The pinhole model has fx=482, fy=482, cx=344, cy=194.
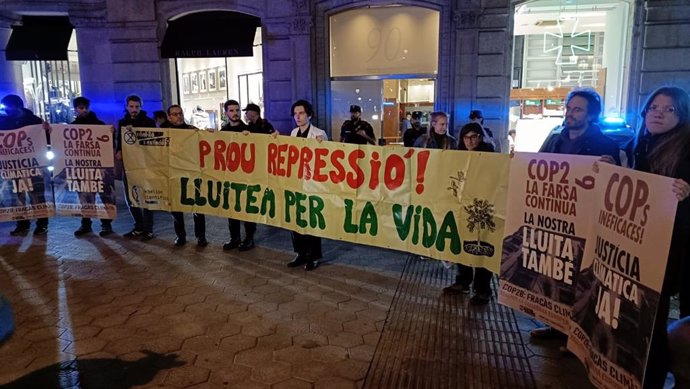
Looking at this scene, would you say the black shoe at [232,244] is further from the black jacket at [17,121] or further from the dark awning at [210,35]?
the dark awning at [210,35]

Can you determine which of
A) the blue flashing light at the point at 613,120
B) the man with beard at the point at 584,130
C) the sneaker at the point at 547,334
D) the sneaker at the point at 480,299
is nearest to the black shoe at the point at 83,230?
the sneaker at the point at 480,299

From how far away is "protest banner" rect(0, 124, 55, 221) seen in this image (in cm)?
720

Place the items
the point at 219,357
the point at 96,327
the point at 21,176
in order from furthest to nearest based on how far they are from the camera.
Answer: the point at 21,176 < the point at 96,327 < the point at 219,357

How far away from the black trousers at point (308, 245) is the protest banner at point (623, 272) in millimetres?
3446

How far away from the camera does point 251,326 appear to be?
4484 millimetres

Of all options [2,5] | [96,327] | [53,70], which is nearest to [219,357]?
[96,327]

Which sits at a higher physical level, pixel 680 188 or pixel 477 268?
pixel 680 188

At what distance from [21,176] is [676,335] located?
27.0 feet

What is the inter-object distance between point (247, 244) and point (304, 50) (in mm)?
5383

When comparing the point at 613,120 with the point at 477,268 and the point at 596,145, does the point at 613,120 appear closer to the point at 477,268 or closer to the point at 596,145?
the point at 477,268

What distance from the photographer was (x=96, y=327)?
4469 mm

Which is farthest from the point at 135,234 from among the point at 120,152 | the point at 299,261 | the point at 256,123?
the point at 299,261

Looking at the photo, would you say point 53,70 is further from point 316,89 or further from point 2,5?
point 316,89

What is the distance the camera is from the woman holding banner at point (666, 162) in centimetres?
290
